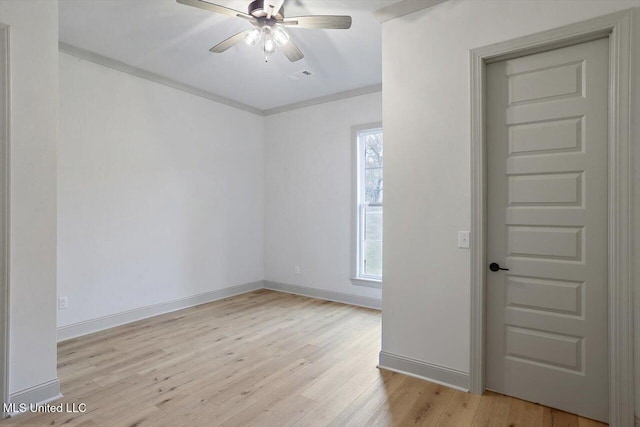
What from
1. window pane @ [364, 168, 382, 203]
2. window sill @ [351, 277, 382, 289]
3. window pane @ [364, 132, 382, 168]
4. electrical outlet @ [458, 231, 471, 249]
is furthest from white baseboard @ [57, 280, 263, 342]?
electrical outlet @ [458, 231, 471, 249]

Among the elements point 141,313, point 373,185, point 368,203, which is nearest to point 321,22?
point 373,185

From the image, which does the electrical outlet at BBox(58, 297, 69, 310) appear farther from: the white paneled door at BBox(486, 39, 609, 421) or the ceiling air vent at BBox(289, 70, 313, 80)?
the white paneled door at BBox(486, 39, 609, 421)

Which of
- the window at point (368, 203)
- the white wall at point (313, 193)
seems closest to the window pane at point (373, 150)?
the window at point (368, 203)

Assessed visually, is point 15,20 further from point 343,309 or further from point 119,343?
point 343,309

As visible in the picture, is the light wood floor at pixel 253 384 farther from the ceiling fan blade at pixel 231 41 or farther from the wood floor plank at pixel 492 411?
the ceiling fan blade at pixel 231 41

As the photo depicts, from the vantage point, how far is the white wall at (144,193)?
3496mm

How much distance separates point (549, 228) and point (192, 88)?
14.0 ft

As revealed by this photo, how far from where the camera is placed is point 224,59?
3715 mm

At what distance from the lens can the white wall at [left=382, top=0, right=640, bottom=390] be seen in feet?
8.00

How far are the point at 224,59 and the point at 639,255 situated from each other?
383cm

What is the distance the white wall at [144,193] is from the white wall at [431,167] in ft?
9.32

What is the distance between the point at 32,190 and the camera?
7.37 feet

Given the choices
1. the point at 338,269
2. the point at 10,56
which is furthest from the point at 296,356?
the point at 10,56

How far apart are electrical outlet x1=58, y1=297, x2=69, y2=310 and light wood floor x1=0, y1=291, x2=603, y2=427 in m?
0.36
